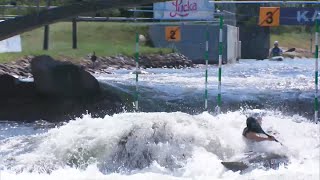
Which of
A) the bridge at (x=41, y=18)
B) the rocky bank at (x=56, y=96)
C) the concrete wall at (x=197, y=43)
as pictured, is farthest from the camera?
the concrete wall at (x=197, y=43)

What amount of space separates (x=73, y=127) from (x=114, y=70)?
87.6 ft

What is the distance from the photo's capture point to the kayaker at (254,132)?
42.4ft

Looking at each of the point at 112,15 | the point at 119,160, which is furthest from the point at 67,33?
the point at 119,160

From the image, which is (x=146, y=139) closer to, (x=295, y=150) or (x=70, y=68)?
(x=295, y=150)

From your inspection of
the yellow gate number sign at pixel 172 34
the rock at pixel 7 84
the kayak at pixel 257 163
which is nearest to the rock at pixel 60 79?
the rock at pixel 7 84

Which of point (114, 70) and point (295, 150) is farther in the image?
point (114, 70)

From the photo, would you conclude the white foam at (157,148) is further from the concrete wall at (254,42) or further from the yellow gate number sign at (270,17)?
the concrete wall at (254,42)

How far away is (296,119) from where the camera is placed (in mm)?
17078

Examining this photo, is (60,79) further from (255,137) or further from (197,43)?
(197,43)

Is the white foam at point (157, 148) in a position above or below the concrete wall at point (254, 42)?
above

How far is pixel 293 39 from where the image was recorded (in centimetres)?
7875

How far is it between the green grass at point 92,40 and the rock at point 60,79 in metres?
15.6

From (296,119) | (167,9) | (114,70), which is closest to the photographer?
(296,119)

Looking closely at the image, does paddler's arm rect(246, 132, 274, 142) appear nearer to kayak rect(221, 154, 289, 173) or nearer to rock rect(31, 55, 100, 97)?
kayak rect(221, 154, 289, 173)
